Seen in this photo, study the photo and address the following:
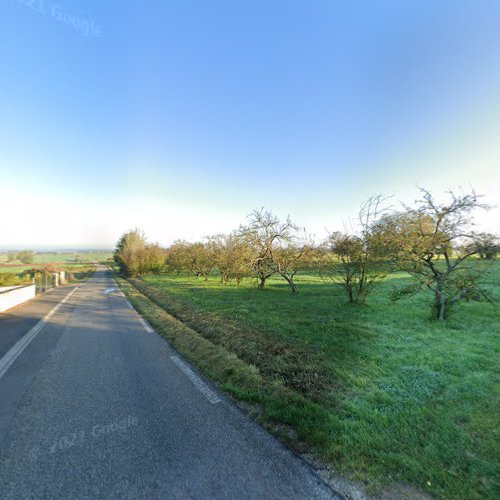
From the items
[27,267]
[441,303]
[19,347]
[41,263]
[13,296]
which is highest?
[41,263]

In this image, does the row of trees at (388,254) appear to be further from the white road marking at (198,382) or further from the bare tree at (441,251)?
the white road marking at (198,382)

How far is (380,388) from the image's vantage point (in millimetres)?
3822

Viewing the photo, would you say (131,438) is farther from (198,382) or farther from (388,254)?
(388,254)

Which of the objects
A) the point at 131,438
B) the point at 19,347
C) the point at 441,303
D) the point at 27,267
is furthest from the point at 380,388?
the point at 27,267

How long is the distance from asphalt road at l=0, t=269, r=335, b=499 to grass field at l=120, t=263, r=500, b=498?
0.48m

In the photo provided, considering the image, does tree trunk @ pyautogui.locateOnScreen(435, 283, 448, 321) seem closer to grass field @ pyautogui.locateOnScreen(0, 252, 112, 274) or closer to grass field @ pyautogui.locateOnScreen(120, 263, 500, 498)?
grass field @ pyautogui.locateOnScreen(120, 263, 500, 498)

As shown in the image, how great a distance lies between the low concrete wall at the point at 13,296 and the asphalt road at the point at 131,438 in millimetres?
7944

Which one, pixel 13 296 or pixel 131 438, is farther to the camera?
pixel 13 296

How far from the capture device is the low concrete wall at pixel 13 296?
409 inches

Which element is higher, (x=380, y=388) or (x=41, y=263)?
(x=41, y=263)

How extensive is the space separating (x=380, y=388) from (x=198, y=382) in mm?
3147

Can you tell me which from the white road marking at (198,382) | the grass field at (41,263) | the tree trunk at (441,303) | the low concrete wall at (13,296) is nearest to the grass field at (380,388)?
the white road marking at (198,382)

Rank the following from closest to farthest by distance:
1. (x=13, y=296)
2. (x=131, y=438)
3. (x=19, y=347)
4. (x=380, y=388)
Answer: (x=131, y=438) → (x=380, y=388) → (x=19, y=347) → (x=13, y=296)

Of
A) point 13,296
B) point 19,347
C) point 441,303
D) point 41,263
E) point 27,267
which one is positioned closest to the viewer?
point 19,347
